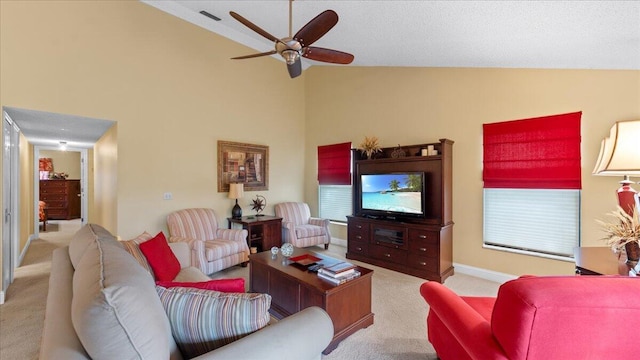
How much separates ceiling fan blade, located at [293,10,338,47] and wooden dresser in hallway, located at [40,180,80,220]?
9715mm

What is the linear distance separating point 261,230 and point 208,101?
2304 millimetres

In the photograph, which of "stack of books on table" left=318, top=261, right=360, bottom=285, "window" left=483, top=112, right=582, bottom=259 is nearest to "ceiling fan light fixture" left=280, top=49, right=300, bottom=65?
"stack of books on table" left=318, top=261, right=360, bottom=285

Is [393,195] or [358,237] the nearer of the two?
[393,195]

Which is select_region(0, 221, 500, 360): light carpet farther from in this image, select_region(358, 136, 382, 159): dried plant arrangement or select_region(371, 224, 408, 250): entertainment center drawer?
select_region(358, 136, 382, 159): dried plant arrangement

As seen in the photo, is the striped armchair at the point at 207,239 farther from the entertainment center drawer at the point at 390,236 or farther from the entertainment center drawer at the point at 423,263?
the entertainment center drawer at the point at 423,263

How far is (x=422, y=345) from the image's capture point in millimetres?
2311

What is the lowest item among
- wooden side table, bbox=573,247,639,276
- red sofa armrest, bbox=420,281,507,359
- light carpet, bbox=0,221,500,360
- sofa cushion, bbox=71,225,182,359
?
light carpet, bbox=0,221,500,360

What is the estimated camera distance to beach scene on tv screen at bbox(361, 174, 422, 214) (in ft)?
13.3

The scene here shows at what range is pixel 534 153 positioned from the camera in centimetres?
335

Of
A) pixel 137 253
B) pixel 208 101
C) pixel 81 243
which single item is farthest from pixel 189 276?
pixel 208 101

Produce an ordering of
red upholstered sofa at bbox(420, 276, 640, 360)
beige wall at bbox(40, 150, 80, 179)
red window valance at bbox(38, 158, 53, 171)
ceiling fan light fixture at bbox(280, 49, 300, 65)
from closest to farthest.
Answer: red upholstered sofa at bbox(420, 276, 640, 360), ceiling fan light fixture at bbox(280, 49, 300, 65), red window valance at bbox(38, 158, 53, 171), beige wall at bbox(40, 150, 80, 179)

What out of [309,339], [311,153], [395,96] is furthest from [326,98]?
[309,339]

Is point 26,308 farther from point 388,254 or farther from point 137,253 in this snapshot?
point 388,254

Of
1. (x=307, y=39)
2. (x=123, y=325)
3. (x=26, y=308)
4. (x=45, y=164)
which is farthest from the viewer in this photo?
(x=45, y=164)
